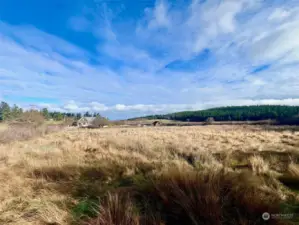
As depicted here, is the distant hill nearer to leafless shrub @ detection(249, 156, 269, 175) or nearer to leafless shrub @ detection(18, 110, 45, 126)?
leafless shrub @ detection(249, 156, 269, 175)

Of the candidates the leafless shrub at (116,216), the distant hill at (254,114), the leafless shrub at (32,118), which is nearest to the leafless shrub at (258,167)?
the leafless shrub at (116,216)

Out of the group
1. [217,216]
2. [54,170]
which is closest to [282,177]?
[217,216]

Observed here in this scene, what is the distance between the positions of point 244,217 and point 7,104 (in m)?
124

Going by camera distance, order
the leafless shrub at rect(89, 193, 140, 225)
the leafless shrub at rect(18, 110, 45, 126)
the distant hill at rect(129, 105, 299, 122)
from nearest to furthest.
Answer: the leafless shrub at rect(89, 193, 140, 225) → the leafless shrub at rect(18, 110, 45, 126) → the distant hill at rect(129, 105, 299, 122)

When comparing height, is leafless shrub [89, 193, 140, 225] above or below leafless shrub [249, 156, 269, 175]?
above

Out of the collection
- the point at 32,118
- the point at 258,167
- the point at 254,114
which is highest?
the point at 32,118

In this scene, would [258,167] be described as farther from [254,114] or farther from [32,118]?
[254,114]

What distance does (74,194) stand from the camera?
3.41 meters

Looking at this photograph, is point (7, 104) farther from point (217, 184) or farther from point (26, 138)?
point (217, 184)

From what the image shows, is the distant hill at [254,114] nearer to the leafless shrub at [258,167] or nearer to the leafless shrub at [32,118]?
the leafless shrub at [258,167]

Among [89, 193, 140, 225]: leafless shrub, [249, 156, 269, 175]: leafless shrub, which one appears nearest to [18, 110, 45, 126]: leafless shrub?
[89, 193, 140, 225]: leafless shrub

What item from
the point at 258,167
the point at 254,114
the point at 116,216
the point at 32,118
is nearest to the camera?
the point at 116,216

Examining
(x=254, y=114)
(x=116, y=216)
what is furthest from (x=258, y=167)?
(x=254, y=114)

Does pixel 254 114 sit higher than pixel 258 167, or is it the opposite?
pixel 258 167
